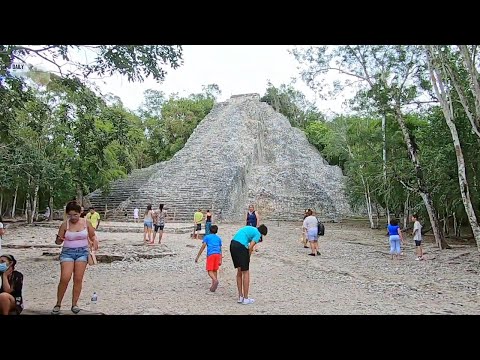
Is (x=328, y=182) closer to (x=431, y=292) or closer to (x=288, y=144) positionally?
(x=288, y=144)

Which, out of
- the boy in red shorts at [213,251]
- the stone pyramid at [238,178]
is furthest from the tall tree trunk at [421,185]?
the stone pyramid at [238,178]

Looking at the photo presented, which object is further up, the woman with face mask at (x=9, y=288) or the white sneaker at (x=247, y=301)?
the woman with face mask at (x=9, y=288)

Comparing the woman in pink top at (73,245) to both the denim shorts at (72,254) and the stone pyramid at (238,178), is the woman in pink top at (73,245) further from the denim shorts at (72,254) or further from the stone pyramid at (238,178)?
the stone pyramid at (238,178)

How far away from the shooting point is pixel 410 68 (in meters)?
12.0

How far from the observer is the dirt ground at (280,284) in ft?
16.3

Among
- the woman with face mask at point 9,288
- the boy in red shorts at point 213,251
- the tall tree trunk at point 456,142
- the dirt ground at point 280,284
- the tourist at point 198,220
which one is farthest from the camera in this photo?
the tourist at point 198,220

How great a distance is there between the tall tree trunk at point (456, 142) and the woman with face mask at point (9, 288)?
7.70 metres

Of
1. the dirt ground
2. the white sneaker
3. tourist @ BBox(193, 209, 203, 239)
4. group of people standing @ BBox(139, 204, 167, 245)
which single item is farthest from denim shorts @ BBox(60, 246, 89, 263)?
tourist @ BBox(193, 209, 203, 239)

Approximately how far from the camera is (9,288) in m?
3.58

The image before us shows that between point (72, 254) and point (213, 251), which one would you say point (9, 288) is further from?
point (213, 251)

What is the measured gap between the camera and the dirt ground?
496 centimetres

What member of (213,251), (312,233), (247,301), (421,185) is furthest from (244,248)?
(421,185)
